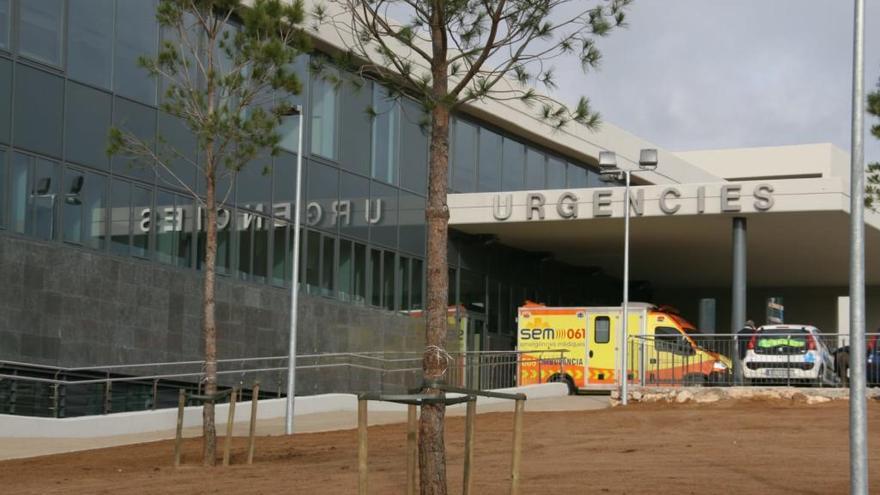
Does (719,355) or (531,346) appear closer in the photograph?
(719,355)

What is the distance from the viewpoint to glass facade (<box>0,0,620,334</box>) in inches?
1039

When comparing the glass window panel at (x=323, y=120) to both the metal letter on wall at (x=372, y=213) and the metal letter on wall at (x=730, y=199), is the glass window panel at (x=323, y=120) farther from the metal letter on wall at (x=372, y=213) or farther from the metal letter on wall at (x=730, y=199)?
the metal letter on wall at (x=730, y=199)

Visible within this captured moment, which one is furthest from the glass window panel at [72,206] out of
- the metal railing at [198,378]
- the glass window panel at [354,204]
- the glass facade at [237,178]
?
the glass window panel at [354,204]

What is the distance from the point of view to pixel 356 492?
54.0ft

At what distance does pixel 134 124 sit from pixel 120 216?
6.41 feet

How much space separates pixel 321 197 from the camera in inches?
1389

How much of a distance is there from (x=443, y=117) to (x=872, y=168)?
41.4 feet

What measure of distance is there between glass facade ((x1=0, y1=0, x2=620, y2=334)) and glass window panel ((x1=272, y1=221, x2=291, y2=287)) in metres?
0.04

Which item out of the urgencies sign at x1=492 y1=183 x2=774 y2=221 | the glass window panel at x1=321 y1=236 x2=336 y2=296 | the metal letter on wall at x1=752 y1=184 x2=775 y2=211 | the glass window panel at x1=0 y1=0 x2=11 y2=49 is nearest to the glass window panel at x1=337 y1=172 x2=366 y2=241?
the glass window panel at x1=321 y1=236 x2=336 y2=296

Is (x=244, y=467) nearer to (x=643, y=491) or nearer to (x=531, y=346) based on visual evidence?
(x=643, y=491)

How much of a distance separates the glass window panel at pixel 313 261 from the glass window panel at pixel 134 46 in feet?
22.2

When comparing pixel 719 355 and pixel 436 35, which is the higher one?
pixel 436 35

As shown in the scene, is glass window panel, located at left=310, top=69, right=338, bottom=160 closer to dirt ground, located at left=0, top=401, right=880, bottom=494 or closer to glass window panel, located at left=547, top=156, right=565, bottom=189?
dirt ground, located at left=0, top=401, right=880, bottom=494

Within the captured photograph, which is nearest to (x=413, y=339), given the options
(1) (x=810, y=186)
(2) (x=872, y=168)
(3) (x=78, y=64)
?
(1) (x=810, y=186)
